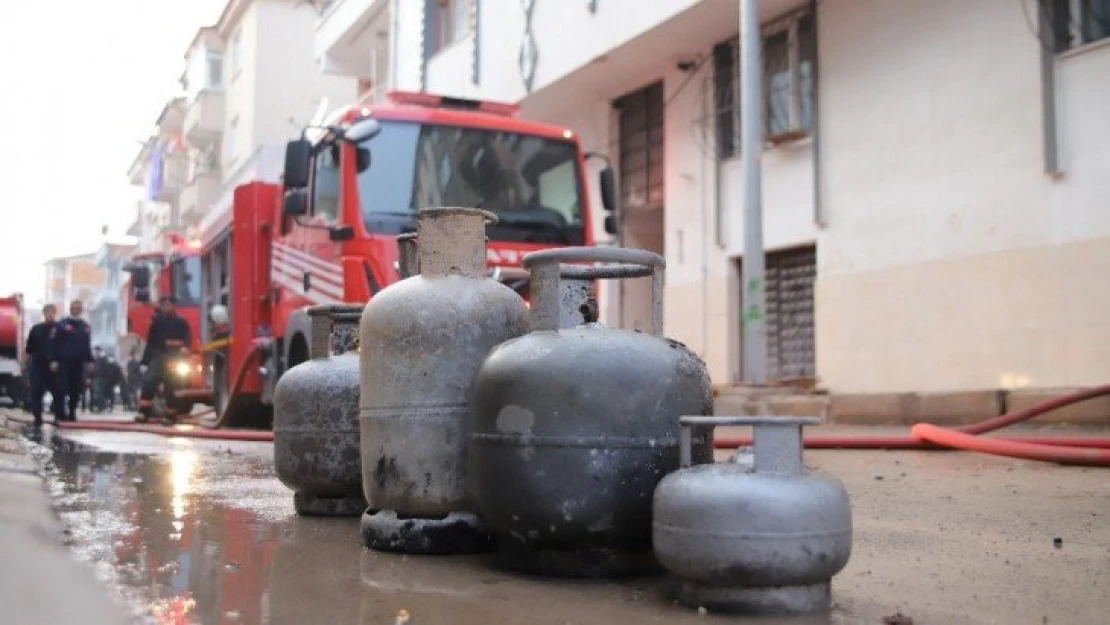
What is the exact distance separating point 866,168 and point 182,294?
351 inches

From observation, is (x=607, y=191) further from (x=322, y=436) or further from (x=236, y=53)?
(x=236, y=53)

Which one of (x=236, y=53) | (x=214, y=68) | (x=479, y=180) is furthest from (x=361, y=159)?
(x=214, y=68)

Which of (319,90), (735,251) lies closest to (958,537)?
(735,251)

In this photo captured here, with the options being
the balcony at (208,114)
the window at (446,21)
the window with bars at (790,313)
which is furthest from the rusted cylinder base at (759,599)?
the balcony at (208,114)

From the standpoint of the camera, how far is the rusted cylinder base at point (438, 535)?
3.09 m

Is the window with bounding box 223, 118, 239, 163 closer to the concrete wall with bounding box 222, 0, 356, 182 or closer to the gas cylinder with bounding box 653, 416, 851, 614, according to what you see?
the concrete wall with bounding box 222, 0, 356, 182

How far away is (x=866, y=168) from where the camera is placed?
1205 cm

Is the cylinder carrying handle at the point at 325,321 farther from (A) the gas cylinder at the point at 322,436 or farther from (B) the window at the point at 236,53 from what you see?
(B) the window at the point at 236,53

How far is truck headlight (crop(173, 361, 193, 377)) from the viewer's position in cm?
1408

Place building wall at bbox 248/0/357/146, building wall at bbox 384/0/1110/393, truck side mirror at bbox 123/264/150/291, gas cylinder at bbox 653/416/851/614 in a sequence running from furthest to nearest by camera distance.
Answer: building wall at bbox 248/0/357/146, truck side mirror at bbox 123/264/150/291, building wall at bbox 384/0/1110/393, gas cylinder at bbox 653/416/851/614

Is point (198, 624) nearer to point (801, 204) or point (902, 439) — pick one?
point (902, 439)

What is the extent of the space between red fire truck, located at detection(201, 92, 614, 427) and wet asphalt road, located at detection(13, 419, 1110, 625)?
3489 millimetres

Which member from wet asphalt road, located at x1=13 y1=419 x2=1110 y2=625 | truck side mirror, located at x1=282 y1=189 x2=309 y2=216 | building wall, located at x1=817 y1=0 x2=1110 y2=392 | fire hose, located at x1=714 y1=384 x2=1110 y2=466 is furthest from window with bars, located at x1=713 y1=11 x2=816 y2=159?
wet asphalt road, located at x1=13 y1=419 x2=1110 y2=625

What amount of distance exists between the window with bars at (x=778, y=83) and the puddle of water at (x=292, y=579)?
32.2ft
